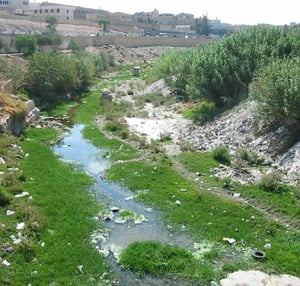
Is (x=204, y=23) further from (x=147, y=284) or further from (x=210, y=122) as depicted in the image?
(x=147, y=284)

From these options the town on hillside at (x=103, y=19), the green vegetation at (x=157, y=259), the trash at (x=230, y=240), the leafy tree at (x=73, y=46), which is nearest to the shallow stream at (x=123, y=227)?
the green vegetation at (x=157, y=259)

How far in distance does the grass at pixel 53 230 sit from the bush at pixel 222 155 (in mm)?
6833

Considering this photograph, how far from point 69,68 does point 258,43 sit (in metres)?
19.0

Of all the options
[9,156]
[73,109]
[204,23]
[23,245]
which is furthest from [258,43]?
[204,23]

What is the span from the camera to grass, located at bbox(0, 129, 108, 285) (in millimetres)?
12195

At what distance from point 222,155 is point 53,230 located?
10.7 meters

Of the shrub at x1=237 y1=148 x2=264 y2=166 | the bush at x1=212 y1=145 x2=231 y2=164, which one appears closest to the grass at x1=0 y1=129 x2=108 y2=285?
the bush at x1=212 y1=145 x2=231 y2=164

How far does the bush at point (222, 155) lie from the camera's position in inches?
875

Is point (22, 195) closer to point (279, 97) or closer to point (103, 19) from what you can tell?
point (279, 97)

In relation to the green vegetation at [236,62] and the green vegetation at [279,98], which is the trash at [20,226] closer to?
the green vegetation at [279,98]

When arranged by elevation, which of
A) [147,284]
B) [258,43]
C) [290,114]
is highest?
[258,43]

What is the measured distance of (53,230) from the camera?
14805 mm

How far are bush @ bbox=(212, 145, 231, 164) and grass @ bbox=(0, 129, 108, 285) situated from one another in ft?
22.4

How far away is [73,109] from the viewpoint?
38406 millimetres
